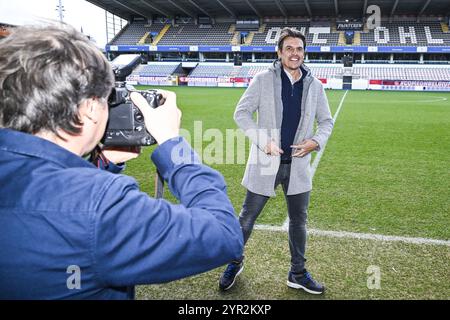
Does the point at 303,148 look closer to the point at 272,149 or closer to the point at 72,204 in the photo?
the point at 272,149

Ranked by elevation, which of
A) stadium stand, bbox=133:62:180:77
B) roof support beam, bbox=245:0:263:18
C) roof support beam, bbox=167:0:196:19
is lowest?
stadium stand, bbox=133:62:180:77

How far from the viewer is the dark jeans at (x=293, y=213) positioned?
299 cm

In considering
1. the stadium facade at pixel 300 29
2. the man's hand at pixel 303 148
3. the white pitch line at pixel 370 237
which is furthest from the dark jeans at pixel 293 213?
the stadium facade at pixel 300 29

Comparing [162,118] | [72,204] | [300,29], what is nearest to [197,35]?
[300,29]

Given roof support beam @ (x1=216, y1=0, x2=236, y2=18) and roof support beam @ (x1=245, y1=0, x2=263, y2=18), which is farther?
roof support beam @ (x1=216, y1=0, x2=236, y2=18)

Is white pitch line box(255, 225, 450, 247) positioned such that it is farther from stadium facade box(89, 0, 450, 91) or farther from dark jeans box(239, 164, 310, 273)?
stadium facade box(89, 0, 450, 91)

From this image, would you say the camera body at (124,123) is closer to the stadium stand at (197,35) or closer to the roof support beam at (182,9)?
the roof support beam at (182,9)

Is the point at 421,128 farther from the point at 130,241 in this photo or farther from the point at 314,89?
the point at 130,241

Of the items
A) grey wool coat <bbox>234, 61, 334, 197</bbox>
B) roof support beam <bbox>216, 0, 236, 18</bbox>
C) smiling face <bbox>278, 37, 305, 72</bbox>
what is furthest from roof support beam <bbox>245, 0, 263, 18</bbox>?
grey wool coat <bbox>234, 61, 334, 197</bbox>

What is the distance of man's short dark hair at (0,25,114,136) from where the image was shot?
36.2 inches

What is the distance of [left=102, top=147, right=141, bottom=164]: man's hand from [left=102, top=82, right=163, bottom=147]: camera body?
0.36 ft

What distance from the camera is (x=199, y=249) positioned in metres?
0.89

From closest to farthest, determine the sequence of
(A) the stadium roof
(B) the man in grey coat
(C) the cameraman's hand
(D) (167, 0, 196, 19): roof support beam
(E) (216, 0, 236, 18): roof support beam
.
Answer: (C) the cameraman's hand
(B) the man in grey coat
(A) the stadium roof
(E) (216, 0, 236, 18): roof support beam
(D) (167, 0, 196, 19): roof support beam

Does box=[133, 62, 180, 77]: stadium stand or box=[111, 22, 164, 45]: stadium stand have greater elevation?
box=[111, 22, 164, 45]: stadium stand
